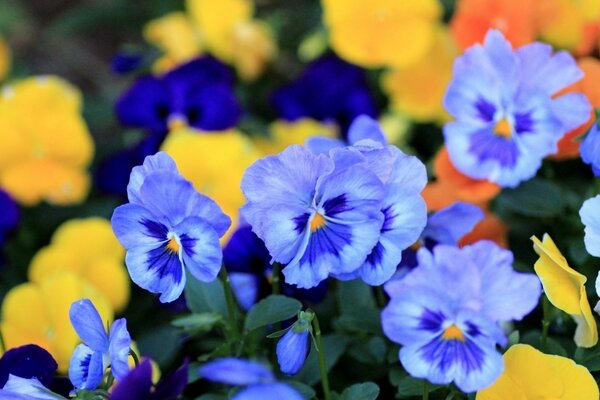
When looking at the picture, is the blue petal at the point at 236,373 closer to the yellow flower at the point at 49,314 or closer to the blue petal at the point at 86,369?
the blue petal at the point at 86,369

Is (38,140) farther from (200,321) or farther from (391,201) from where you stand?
(391,201)

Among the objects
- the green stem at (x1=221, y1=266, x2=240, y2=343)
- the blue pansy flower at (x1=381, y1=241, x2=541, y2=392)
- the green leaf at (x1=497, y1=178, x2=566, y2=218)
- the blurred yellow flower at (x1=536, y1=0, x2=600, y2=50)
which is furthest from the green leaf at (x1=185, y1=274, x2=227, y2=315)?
the blurred yellow flower at (x1=536, y1=0, x2=600, y2=50)

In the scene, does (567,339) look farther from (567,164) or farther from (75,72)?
(75,72)

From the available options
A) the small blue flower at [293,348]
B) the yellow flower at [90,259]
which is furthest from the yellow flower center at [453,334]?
the yellow flower at [90,259]

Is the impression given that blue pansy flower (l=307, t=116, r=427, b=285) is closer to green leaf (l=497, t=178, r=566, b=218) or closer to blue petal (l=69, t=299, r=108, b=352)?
blue petal (l=69, t=299, r=108, b=352)

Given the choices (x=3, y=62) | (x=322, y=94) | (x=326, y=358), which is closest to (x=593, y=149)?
(x=326, y=358)

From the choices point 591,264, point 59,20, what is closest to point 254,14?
point 59,20
